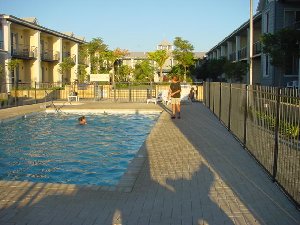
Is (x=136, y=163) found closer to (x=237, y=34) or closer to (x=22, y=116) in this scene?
(x=22, y=116)

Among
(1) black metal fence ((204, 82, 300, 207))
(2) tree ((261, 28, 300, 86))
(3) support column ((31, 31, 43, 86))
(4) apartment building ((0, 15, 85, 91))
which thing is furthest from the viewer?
(3) support column ((31, 31, 43, 86))

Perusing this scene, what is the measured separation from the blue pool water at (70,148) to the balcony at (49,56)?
19768 mm

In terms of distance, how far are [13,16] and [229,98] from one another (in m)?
22.5

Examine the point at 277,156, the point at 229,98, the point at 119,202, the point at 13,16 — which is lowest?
the point at 119,202

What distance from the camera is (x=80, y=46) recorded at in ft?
154

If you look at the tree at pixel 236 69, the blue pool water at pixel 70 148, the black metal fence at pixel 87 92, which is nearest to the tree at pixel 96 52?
the black metal fence at pixel 87 92

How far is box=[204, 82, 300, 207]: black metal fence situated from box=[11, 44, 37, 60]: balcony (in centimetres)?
2519

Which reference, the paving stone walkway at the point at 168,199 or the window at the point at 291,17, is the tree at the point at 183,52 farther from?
the paving stone walkway at the point at 168,199

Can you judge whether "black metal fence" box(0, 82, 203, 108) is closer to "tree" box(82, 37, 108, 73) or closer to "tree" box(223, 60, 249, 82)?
"tree" box(223, 60, 249, 82)

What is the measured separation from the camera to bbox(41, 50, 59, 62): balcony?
36.4 metres

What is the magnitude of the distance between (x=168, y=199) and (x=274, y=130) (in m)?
2.24

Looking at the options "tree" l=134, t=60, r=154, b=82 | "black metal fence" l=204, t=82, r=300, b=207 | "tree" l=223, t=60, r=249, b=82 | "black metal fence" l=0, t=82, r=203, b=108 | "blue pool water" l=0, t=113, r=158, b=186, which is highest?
"tree" l=134, t=60, r=154, b=82

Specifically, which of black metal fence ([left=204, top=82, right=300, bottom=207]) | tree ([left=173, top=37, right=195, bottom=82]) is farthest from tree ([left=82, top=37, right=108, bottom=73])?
black metal fence ([left=204, top=82, right=300, bottom=207])

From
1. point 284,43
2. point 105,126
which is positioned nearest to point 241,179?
point 105,126
